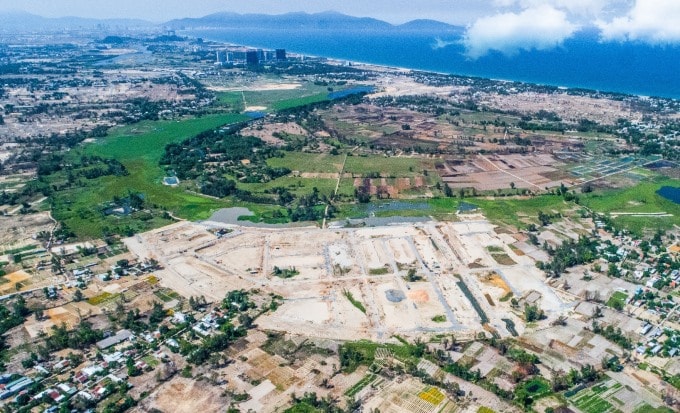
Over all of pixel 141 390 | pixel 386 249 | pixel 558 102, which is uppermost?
pixel 558 102

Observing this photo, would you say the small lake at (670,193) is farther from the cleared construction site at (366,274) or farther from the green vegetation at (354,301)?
the green vegetation at (354,301)

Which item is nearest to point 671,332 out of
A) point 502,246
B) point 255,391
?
point 502,246

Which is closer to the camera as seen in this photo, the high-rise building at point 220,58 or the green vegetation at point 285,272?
the green vegetation at point 285,272

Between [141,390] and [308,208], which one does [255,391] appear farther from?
[308,208]

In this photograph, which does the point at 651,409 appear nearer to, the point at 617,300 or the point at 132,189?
the point at 617,300

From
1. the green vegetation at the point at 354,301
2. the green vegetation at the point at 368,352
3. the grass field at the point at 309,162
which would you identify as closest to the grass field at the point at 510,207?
the grass field at the point at 309,162

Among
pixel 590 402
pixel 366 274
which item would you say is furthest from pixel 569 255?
pixel 590 402
